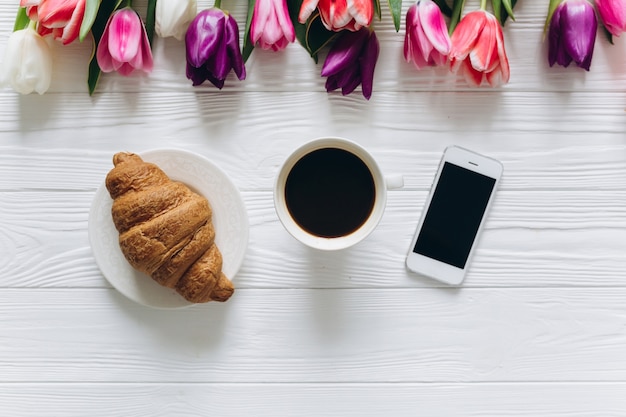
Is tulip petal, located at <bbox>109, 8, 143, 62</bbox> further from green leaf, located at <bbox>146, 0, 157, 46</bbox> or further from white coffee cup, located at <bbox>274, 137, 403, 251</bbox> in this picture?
white coffee cup, located at <bbox>274, 137, 403, 251</bbox>

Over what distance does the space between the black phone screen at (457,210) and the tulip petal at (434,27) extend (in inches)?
5.7

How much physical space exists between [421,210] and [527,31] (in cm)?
26

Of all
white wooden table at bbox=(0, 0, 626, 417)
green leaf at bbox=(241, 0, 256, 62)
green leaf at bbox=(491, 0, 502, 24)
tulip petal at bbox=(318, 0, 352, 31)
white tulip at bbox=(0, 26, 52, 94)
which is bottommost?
white wooden table at bbox=(0, 0, 626, 417)

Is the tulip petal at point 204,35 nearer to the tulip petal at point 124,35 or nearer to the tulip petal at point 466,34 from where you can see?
the tulip petal at point 124,35

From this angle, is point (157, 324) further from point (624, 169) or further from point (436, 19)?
point (624, 169)

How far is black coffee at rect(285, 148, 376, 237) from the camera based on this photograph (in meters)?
0.65

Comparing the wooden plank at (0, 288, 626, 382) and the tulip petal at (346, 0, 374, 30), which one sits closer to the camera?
the tulip petal at (346, 0, 374, 30)

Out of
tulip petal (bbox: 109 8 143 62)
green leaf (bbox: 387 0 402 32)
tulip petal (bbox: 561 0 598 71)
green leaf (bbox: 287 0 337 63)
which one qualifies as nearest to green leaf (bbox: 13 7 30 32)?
tulip petal (bbox: 109 8 143 62)

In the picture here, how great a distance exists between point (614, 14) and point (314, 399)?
0.58 metres

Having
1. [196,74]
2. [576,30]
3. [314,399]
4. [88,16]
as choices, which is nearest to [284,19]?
[196,74]

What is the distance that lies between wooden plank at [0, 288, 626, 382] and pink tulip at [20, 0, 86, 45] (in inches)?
12.4

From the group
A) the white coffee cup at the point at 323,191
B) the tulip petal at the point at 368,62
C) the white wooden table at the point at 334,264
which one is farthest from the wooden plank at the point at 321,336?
the tulip petal at the point at 368,62

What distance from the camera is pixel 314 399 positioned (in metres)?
0.74

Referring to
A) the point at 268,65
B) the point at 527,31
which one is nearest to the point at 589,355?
the point at 527,31
